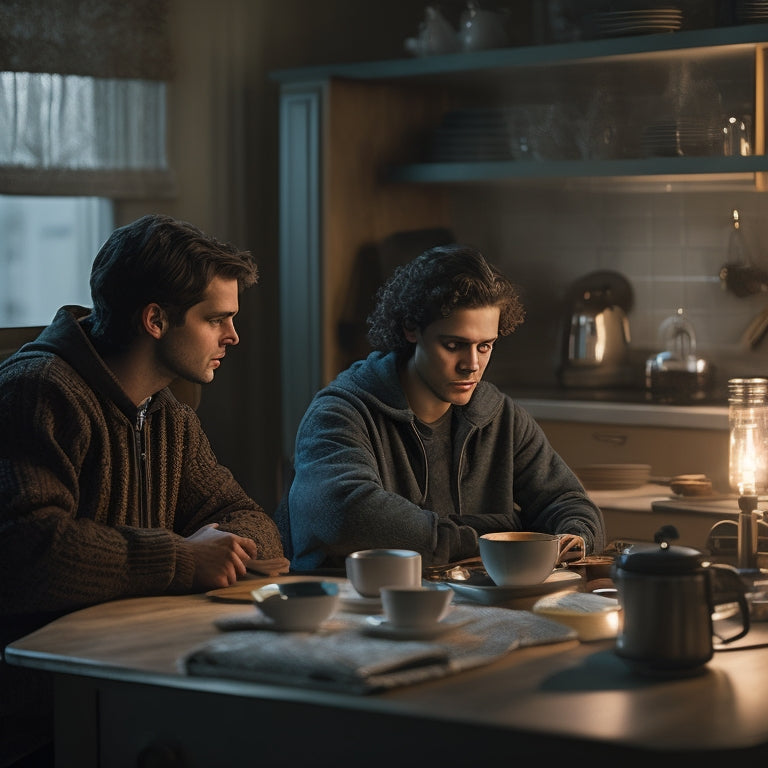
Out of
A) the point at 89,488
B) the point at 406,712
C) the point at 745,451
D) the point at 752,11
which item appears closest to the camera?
the point at 406,712

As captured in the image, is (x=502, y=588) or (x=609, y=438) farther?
(x=609, y=438)

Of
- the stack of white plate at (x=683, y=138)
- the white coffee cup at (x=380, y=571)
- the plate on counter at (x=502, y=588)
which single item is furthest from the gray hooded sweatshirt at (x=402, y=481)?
the stack of white plate at (x=683, y=138)

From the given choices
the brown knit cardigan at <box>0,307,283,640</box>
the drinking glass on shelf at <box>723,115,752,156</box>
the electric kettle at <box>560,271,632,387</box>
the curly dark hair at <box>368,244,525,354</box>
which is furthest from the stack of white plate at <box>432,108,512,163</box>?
the brown knit cardigan at <box>0,307,283,640</box>

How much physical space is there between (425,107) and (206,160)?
811 millimetres

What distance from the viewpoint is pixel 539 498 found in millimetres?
2666

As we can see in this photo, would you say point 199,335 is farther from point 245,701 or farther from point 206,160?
point 206,160

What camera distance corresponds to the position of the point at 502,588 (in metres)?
1.85

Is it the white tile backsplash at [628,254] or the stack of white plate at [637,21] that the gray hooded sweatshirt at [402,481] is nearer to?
the stack of white plate at [637,21]

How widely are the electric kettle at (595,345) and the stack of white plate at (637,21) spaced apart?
0.92 metres

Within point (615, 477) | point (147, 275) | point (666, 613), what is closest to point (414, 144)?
point (615, 477)

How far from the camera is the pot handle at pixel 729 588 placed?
156 cm

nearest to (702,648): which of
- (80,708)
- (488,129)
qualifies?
(80,708)

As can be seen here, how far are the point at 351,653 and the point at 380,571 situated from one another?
305mm

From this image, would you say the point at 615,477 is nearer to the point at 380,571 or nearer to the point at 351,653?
the point at 380,571
